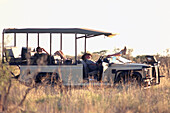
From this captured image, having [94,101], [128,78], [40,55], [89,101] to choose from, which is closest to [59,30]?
[40,55]

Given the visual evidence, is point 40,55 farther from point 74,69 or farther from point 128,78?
point 128,78

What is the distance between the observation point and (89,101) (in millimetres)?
10391

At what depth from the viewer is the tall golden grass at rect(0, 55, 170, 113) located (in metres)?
9.63

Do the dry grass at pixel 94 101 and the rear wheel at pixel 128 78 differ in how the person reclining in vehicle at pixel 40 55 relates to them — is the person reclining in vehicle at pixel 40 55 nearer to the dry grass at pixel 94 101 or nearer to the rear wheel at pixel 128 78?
the dry grass at pixel 94 101

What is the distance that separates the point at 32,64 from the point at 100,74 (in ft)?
7.53

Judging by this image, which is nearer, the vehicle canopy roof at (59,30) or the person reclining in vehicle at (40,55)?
the person reclining in vehicle at (40,55)

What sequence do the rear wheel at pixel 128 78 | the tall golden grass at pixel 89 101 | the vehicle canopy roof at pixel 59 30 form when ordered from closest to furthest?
the tall golden grass at pixel 89 101
the vehicle canopy roof at pixel 59 30
the rear wheel at pixel 128 78

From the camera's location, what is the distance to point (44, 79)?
13.0 meters

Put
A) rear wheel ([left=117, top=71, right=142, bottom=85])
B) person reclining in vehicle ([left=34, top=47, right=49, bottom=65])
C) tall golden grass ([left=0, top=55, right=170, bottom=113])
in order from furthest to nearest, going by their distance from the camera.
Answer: rear wheel ([left=117, top=71, right=142, bottom=85]) → person reclining in vehicle ([left=34, top=47, right=49, bottom=65]) → tall golden grass ([left=0, top=55, right=170, bottom=113])

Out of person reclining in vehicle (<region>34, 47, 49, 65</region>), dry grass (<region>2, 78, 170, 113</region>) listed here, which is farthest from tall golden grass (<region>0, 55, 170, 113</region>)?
person reclining in vehicle (<region>34, 47, 49, 65</region>)

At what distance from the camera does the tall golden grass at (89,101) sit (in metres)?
9.63

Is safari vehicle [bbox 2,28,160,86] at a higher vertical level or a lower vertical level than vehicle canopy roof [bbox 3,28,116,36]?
lower

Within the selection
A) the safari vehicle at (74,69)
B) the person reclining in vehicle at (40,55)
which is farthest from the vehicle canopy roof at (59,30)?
the person reclining in vehicle at (40,55)

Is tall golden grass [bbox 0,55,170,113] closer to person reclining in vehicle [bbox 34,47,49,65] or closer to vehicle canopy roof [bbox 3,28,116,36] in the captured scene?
person reclining in vehicle [bbox 34,47,49,65]
